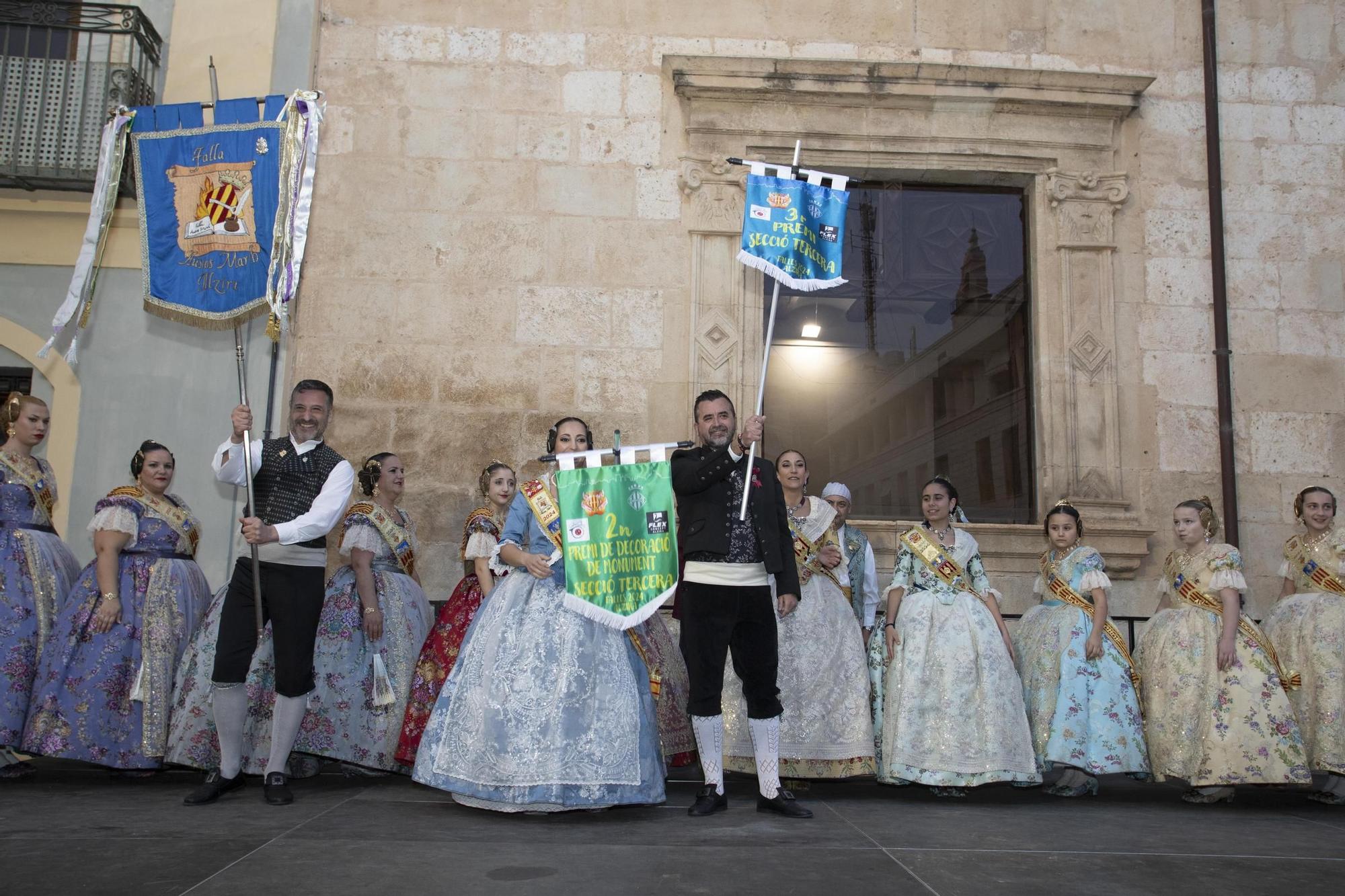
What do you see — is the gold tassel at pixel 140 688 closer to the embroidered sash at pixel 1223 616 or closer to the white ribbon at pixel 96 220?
the white ribbon at pixel 96 220

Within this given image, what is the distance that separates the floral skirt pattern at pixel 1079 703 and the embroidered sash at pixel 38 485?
5.56 meters

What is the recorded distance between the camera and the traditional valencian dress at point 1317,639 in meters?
6.18

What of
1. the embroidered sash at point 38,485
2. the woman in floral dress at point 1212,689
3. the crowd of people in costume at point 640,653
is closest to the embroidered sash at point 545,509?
the crowd of people in costume at point 640,653

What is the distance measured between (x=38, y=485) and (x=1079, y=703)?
19.1 ft

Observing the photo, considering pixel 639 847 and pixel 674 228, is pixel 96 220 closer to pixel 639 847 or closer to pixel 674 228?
pixel 674 228

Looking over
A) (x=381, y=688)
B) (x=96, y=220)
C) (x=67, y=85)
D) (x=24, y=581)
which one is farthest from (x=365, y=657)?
(x=67, y=85)

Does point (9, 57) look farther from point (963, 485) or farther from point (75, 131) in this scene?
point (963, 485)

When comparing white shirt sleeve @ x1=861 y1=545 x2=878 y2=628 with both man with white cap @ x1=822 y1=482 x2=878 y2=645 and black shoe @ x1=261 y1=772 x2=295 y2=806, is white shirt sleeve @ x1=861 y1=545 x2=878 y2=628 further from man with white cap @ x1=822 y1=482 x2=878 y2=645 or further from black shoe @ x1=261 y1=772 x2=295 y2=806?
black shoe @ x1=261 y1=772 x2=295 y2=806

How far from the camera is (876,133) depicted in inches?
336

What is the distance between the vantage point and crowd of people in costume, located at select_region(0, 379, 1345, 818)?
514 centimetres

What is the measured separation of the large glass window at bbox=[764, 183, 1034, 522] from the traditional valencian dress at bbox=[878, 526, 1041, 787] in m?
2.21

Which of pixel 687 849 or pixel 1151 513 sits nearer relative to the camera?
pixel 687 849

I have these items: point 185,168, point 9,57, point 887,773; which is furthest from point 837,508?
point 9,57

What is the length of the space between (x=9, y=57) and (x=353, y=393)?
3.57 metres
